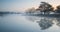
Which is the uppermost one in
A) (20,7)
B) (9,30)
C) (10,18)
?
(20,7)

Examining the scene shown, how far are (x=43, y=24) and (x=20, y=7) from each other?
409mm

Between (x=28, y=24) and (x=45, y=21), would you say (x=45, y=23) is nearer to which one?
(x=45, y=21)

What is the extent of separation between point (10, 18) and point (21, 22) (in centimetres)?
17

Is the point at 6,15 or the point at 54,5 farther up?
the point at 54,5

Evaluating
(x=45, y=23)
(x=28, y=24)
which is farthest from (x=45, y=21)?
(x=28, y=24)

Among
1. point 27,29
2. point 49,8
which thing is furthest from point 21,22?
point 49,8

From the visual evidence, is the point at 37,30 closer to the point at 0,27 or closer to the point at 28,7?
the point at 28,7

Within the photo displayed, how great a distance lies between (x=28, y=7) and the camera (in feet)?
6.14

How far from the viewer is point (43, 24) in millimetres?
1876

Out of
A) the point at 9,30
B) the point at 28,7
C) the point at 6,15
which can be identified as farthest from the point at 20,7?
the point at 9,30

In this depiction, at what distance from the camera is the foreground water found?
1846 millimetres

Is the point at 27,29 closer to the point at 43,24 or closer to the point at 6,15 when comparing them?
the point at 43,24

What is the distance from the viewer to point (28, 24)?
1856 mm

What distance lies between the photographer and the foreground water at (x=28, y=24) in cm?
185
